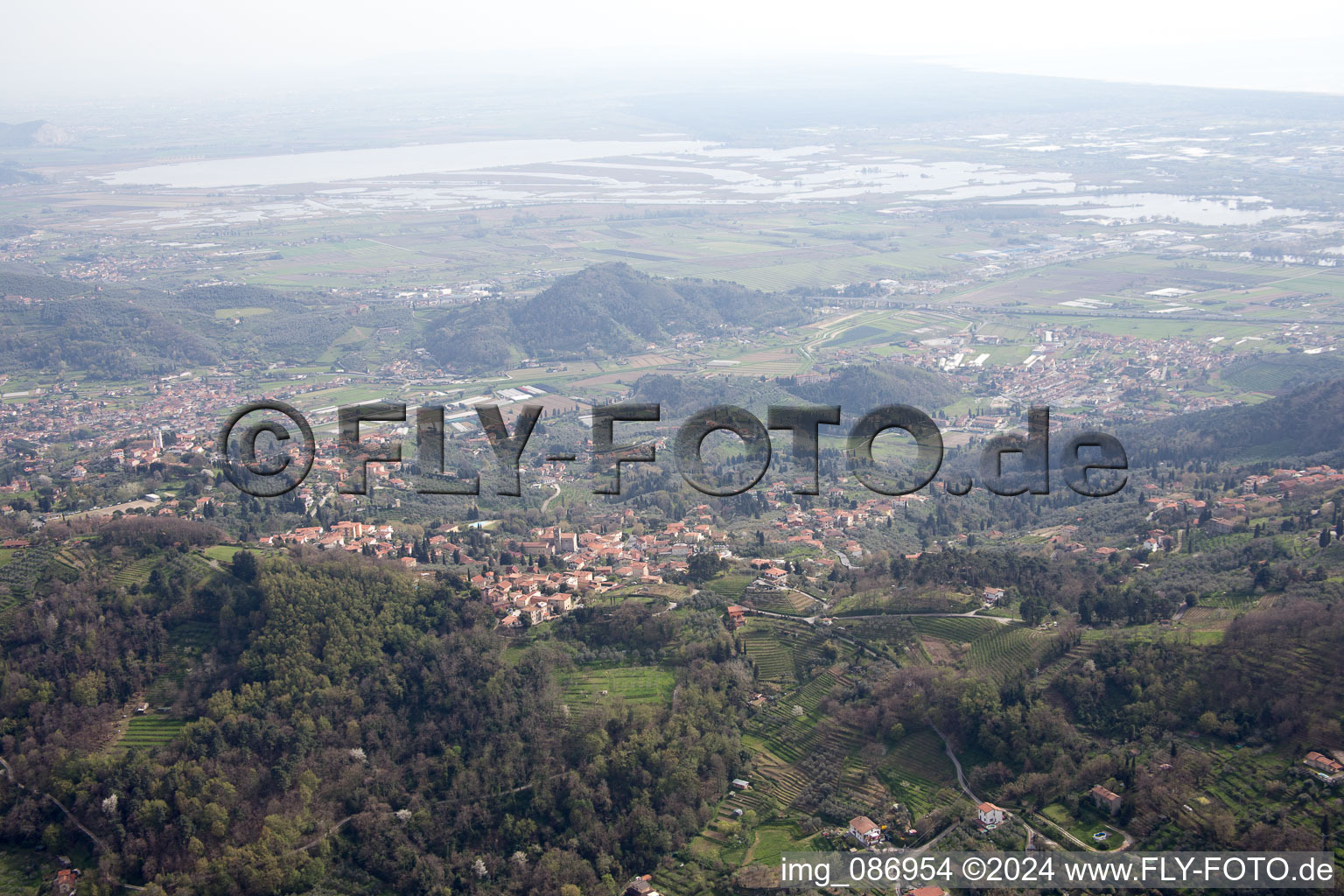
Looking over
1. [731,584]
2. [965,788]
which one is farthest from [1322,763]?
[731,584]

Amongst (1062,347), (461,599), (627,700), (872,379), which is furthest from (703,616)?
(1062,347)

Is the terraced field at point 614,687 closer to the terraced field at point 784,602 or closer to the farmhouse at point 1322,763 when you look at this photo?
the terraced field at point 784,602

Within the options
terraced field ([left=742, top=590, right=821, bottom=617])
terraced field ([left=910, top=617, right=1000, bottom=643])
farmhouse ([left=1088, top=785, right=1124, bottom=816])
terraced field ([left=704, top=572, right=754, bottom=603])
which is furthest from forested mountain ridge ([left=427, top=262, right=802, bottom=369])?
farmhouse ([left=1088, top=785, right=1124, bottom=816])

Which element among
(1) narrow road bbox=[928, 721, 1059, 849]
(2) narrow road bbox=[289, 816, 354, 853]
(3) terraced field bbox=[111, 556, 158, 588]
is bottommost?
(2) narrow road bbox=[289, 816, 354, 853]

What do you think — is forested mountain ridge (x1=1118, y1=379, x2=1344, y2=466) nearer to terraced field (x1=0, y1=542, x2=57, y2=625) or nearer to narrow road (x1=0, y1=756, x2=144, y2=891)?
terraced field (x1=0, y1=542, x2=57, y2=625)

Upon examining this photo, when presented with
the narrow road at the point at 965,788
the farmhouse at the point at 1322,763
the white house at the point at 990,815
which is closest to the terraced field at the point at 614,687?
the narrow road at the point at 965,788

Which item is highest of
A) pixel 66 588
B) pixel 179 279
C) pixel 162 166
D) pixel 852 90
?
pixel 852 90

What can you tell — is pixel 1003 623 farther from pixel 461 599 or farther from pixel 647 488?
pixel 647 488
